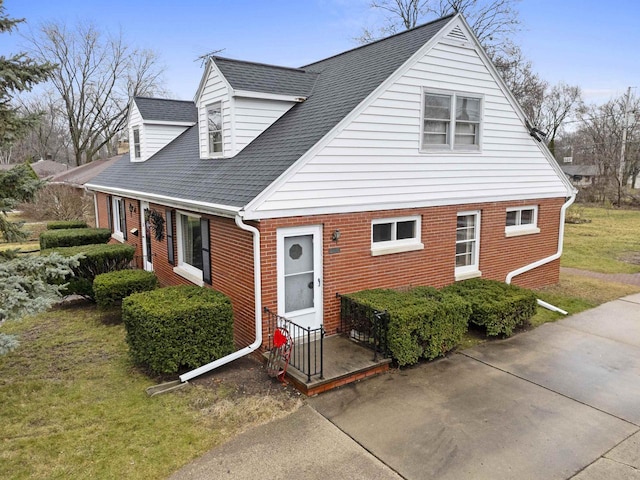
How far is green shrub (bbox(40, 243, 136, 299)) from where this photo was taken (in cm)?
1145

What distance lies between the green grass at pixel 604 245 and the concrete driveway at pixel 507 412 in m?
8.77

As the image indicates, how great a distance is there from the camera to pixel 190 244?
423 inches

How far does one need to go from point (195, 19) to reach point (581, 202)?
3711cm

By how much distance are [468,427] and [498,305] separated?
3.62 metres

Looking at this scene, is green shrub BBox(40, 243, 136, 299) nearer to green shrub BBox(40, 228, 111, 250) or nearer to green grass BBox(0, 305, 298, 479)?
Result: green shrub BBox(40, 228, 111, 250)

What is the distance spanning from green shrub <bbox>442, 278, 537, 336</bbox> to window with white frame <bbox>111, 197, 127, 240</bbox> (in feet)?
36.7

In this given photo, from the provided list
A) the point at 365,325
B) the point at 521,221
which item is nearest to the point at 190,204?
the point at 365,325

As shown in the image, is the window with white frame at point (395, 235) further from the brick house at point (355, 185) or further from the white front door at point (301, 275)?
the white front door at point (301, 275)

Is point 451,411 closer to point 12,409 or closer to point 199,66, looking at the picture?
point 12,409

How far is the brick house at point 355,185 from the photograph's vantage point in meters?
8.03

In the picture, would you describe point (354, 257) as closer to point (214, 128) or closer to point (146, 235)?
point (214, 128)

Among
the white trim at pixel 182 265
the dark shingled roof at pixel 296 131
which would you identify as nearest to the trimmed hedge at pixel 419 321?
the dark shingled roof at pixel 296 131

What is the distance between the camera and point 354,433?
19.0 feet

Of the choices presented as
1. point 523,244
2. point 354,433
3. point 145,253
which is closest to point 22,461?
point 354,433
